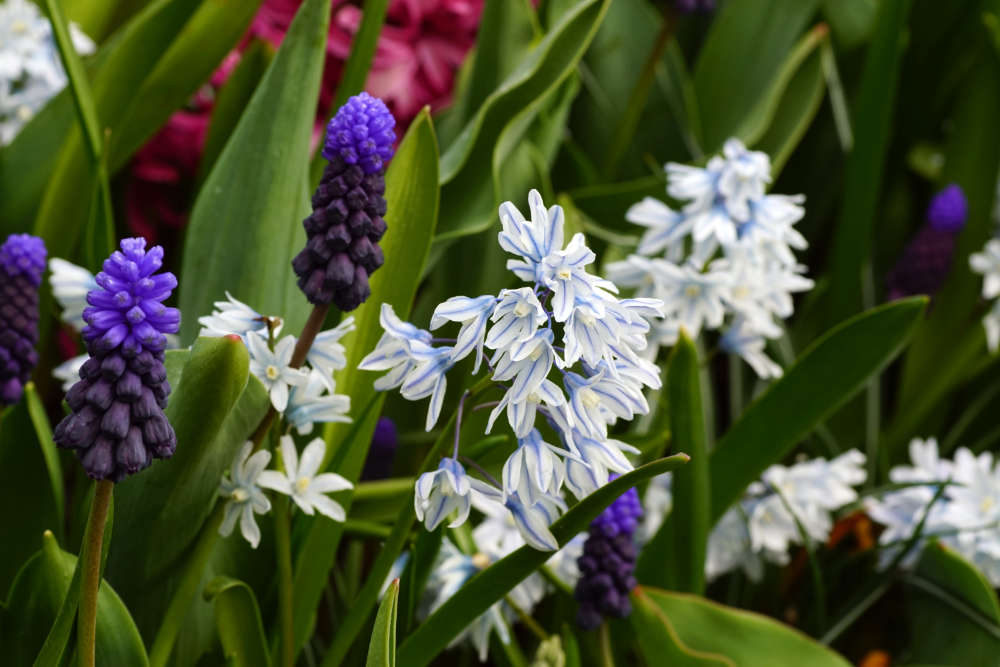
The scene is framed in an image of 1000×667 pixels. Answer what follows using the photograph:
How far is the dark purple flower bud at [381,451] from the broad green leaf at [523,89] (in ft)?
0.68

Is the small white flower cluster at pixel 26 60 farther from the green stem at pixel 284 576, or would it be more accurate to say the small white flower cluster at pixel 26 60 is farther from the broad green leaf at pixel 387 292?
the green stem at pixel 284 576

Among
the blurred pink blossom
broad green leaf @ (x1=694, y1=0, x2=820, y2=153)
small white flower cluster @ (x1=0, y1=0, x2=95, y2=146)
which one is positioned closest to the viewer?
small white flower cluster @ (x1=0, y1=0, x2=95, y2=146)

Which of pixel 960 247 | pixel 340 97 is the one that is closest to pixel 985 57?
pixel 960 247

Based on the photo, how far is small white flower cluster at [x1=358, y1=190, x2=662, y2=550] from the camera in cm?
63

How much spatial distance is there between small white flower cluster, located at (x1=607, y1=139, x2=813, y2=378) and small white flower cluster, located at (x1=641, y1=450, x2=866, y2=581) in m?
0.15

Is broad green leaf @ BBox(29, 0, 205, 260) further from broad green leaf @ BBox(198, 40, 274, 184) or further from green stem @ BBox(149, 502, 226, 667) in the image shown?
green stem @ BBox(149, 502, 226, 667)

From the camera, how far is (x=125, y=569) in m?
0.83

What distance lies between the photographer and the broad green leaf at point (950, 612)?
3.53ft

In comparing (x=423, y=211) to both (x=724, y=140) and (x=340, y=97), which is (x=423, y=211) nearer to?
(x=340, y=97)

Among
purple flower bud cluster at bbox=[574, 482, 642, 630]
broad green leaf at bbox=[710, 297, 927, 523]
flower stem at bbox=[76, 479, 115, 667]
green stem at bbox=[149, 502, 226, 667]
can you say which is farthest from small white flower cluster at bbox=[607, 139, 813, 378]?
flower stem at bbox=[76, 479, 115, 667]

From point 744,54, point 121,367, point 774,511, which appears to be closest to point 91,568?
point 121,367

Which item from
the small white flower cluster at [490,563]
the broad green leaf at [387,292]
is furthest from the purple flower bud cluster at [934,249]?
the broad green leaf at [387,292]

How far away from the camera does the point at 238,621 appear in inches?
32.2

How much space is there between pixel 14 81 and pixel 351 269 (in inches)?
37.0
